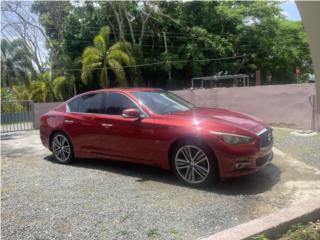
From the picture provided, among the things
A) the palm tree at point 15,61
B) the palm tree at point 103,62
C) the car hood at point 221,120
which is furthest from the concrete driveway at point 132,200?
the palm tree at point 15,61

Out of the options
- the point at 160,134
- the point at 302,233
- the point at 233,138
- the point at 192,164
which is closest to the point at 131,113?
the point at 160,134

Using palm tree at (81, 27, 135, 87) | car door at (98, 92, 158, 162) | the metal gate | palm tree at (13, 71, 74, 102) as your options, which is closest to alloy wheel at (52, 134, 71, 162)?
car door at (98, 92, 158, 162)

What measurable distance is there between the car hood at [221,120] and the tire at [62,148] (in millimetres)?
2403

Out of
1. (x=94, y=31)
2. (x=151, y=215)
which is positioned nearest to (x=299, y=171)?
(x=151, y=215)

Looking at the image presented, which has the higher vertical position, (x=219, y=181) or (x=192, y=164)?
(x=192, y=164)

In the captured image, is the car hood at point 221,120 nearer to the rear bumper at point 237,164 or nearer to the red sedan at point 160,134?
the red sedan at point 160,134

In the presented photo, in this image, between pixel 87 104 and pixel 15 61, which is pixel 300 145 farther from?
pixel 15 61

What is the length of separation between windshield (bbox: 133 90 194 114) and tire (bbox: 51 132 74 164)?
1.76 meters

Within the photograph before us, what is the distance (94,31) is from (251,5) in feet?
42.0

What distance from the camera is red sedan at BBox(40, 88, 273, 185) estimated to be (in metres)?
Result: 5.70

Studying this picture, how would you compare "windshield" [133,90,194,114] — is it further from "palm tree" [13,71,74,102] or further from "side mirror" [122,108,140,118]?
"palm tree" [13,71,74,102]

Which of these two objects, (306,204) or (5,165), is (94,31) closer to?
(5,165)

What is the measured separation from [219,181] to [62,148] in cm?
334

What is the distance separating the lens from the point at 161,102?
703 centimetres
